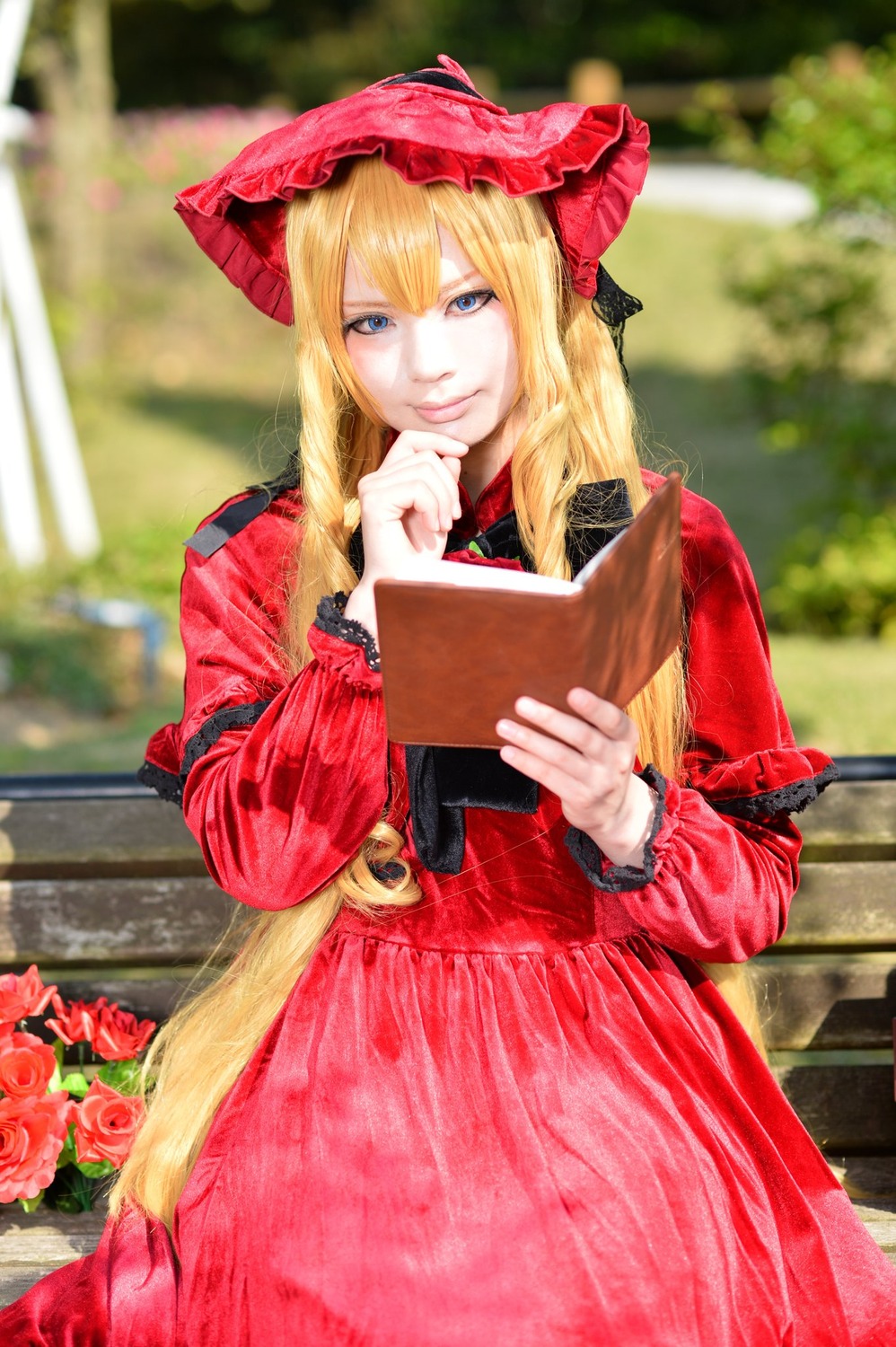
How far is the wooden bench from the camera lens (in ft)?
7.77

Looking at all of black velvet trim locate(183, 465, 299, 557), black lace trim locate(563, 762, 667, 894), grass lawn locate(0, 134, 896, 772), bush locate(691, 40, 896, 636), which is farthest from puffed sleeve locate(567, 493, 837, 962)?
bush locate(691, 40, 896, 636)

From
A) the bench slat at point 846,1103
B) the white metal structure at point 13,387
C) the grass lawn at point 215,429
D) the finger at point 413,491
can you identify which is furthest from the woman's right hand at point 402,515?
the white metal structure at point 13,387

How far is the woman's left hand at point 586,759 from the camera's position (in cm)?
150

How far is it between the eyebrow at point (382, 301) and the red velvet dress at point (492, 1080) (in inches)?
11.4

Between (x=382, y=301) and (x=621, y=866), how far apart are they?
2.43ft

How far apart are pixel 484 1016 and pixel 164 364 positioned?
13.9 meters

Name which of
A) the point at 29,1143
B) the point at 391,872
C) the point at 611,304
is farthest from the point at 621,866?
the point at 29,1143

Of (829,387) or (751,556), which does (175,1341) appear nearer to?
(829,387)

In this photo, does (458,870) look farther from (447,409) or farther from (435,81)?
(435,81)

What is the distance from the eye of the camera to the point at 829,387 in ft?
26.2

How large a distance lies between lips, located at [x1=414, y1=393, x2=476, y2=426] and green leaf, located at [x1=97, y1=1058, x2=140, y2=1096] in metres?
1.17

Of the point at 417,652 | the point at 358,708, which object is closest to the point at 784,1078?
the point at 358,708

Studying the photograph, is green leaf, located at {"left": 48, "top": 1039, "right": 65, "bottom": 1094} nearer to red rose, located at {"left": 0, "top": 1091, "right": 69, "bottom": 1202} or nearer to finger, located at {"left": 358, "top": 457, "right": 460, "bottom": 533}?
red rose, located at {"left": 0, "top": 1091, "right": 69, "bottom": 1202}

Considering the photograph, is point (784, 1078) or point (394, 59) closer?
point (784, 1078)
